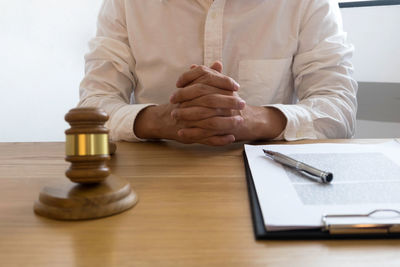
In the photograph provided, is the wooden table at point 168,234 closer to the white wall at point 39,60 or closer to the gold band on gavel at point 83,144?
the gold band on gavel at point 83,144

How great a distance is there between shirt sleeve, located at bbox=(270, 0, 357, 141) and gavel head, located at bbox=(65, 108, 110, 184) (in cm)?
58

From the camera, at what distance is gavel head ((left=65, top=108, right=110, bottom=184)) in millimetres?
512

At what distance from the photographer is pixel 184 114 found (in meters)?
0.95

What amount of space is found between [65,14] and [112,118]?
5.64ft

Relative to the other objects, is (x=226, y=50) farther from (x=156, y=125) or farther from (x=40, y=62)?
(x=40, y=62)

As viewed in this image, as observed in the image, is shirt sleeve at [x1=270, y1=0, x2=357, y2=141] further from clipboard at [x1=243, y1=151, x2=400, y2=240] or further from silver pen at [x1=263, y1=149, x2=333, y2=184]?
clipboard at [x1=243, y1=151, x2=400, y2=240]

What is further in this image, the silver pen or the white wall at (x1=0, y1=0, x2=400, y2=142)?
the white wall at (x1=0, y1=0, x2=400, y2=142)

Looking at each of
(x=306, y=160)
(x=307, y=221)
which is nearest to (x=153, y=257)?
(x=307, y=221)

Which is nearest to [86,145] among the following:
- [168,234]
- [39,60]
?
[168,234]

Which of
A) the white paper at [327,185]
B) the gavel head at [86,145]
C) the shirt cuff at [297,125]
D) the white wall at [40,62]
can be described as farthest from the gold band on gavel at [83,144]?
the white wall at [40,62]

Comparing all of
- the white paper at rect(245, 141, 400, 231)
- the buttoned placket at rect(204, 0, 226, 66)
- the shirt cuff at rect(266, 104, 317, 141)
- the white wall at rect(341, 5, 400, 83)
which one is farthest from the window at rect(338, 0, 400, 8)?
the white paper at rect(245, 141, 400, 231)

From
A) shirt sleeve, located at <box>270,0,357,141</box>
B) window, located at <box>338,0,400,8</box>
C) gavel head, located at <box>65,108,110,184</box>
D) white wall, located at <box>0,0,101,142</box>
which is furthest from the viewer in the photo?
white wall, located at <box>0,0,101,142</box>

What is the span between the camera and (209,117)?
3.08 ft

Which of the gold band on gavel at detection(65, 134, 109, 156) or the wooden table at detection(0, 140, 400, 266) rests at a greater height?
the gold band on gavel at detection(65, 134, 109, 156)
